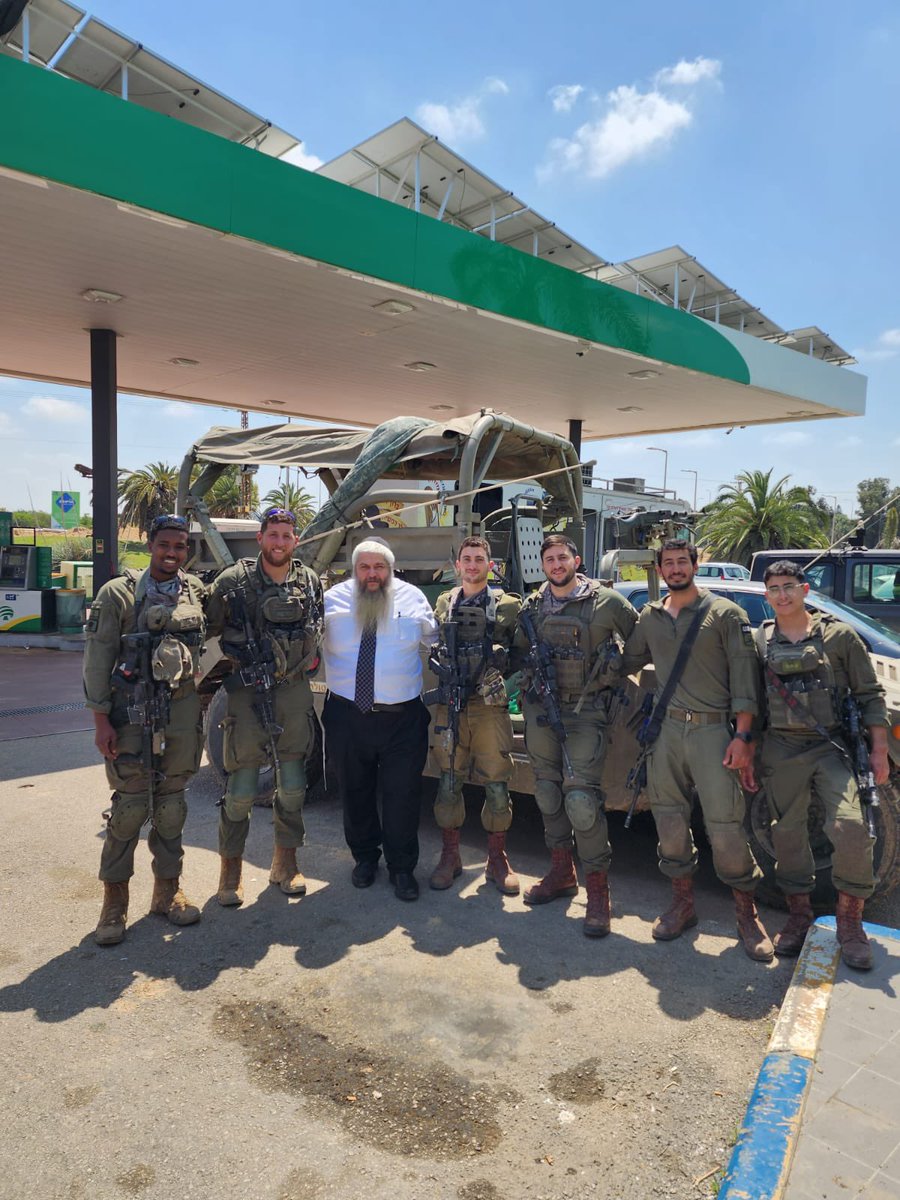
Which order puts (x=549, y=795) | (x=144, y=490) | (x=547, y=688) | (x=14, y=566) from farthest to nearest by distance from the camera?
(x=144, y=490) < (x=14, y=566) < (x=549, y=795) < (x=547, y=688)

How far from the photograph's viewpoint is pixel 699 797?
3.72 m

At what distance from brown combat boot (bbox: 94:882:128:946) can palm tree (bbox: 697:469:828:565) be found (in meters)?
23.0

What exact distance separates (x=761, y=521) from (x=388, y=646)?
22564 millimetres

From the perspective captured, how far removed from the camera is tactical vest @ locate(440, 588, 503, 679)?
4.09 metres

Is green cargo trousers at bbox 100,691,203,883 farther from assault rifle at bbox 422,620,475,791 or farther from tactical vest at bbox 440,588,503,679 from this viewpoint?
tactical vest at bbox 440,588,503,679

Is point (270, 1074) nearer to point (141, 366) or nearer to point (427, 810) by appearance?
point (427, 810)

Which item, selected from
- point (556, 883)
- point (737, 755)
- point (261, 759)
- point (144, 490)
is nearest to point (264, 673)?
point (261, 759)

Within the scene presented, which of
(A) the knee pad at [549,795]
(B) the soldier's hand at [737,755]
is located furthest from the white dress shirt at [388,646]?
(B) the soldier's hand at [737,755]

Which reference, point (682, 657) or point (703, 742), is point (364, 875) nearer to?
point (703, 742)

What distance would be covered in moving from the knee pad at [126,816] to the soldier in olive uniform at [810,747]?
2.78m

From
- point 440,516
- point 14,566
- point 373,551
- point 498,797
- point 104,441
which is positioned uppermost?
point 104,441

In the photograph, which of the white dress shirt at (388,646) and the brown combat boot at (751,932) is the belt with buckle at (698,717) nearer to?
the brown combat boot at (751,932)

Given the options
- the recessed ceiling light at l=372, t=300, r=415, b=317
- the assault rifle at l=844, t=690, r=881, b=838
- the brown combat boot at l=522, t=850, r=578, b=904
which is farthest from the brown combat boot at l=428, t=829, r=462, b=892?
the recessed ceiling light at l=372, t=300, r=415, b=317

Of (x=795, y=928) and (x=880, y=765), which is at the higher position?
(x=880, y=765)
